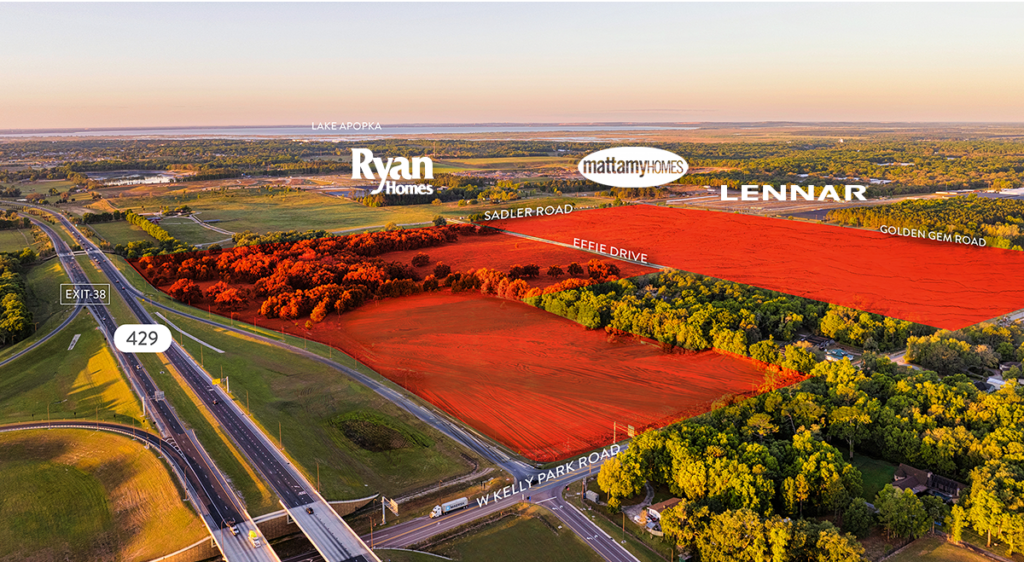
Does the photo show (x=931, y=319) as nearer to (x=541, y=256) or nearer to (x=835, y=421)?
(x=835, y=421)

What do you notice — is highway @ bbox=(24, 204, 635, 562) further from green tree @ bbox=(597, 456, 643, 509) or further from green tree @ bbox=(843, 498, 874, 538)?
green tree @ bbox=(843, 498, 874, 538)

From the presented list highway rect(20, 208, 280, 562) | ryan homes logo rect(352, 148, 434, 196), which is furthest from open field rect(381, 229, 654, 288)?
highway rect(20, 208, 280, 562)

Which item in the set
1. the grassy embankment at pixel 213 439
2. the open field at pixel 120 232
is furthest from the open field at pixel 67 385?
the open field at pixel 120 232

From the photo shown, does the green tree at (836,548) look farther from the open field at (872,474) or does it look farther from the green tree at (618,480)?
the green tree at (618,480)

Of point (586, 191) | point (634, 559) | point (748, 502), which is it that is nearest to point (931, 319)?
point (748, 502)

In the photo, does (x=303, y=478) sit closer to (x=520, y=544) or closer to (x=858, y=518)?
(x=520, y=544)

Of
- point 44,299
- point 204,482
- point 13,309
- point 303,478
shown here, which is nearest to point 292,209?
point 44,299
